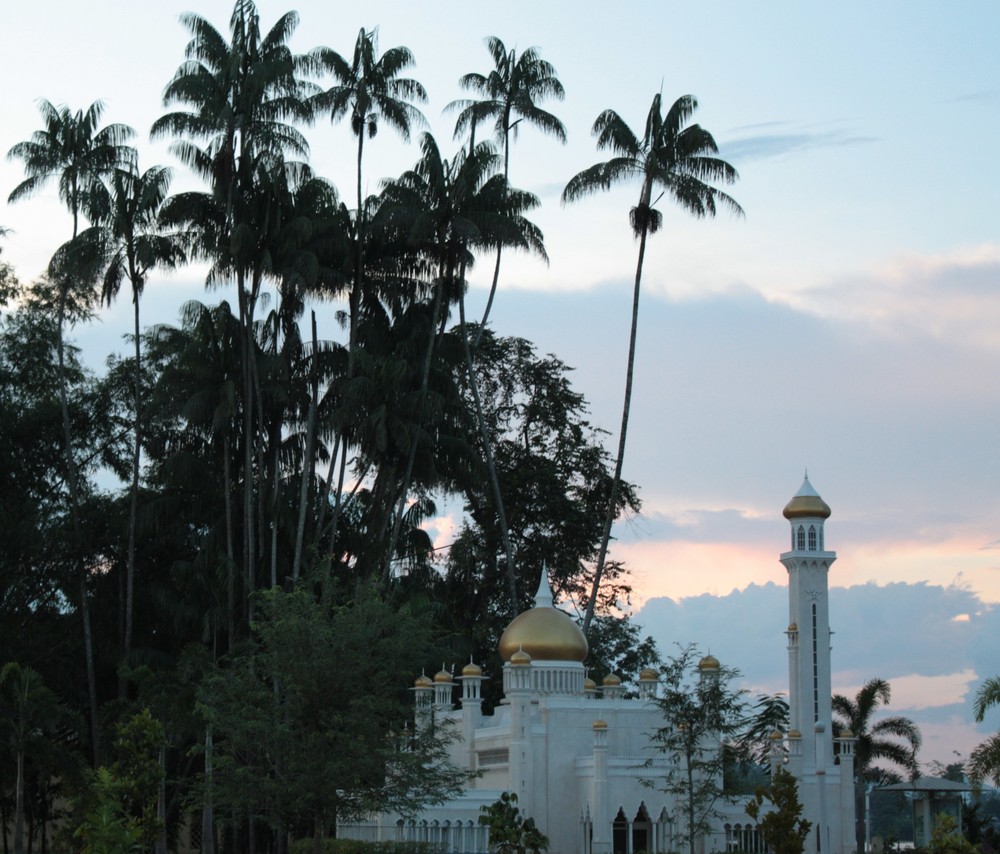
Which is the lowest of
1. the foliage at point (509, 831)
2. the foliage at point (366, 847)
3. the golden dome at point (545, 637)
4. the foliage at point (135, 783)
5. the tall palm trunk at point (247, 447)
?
the foliage at point (366, 847)

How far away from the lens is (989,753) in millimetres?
27062

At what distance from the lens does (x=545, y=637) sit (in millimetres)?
42000

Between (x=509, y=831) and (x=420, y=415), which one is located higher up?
(x=420, y=415)

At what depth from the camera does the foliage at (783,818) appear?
3550 cm

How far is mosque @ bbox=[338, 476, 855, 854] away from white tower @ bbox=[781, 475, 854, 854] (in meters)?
0.03

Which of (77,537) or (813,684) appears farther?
(813,684)

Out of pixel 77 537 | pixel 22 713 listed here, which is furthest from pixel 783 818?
pixel 77 537

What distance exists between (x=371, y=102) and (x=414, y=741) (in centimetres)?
2085

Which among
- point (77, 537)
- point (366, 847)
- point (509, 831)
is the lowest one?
point (366, 847)

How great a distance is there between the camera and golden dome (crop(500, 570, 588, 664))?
41.9m

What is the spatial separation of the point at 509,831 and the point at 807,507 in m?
16.8

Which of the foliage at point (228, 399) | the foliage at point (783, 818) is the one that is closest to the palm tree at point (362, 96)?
the foliage at point (228, 399)

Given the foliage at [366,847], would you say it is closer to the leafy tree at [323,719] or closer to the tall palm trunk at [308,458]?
the leafy tree at [323,719]

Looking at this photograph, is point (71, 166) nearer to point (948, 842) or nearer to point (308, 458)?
point (308, 458)
